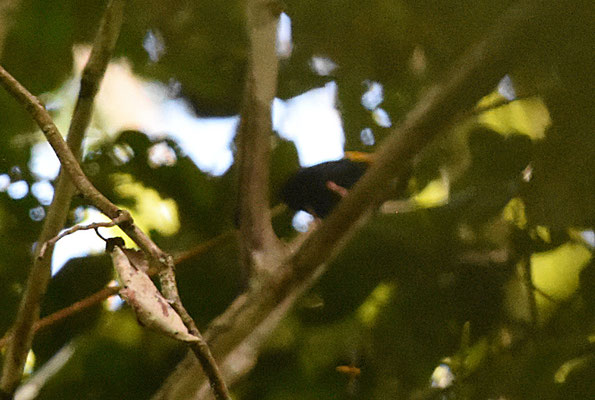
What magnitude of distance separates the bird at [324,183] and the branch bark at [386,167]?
79 millimetres

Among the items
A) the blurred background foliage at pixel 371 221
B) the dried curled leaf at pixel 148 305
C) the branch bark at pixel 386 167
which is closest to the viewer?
the dried curled leaf at pixel 148 305

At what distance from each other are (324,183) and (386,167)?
148 mm

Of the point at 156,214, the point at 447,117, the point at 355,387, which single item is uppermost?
the point at 447,117

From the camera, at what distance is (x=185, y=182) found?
760 mm

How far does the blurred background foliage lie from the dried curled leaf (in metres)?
0.27

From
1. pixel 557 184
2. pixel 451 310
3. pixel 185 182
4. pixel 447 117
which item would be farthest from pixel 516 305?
pixel 185 182

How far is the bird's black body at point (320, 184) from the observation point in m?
0.59

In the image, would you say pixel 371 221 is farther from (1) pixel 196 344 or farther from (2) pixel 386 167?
(1) pixel 196 344

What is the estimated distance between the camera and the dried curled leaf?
0.28m

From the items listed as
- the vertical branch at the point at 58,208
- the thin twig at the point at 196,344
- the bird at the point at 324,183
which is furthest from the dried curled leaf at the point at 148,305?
the bird at the point at 324,183

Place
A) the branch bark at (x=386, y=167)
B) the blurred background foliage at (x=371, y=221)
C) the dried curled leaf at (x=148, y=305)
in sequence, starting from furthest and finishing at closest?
the blurred background foliage at (x=371, y=221), the branch bark at (x=386, y=167), the dried curled leaf at (x=148, y=305)

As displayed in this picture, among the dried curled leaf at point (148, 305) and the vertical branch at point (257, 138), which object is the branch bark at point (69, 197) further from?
the vertical branch at point (257, 138)

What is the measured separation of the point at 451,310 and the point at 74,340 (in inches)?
15.9

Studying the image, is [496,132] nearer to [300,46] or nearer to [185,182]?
[300,46]
